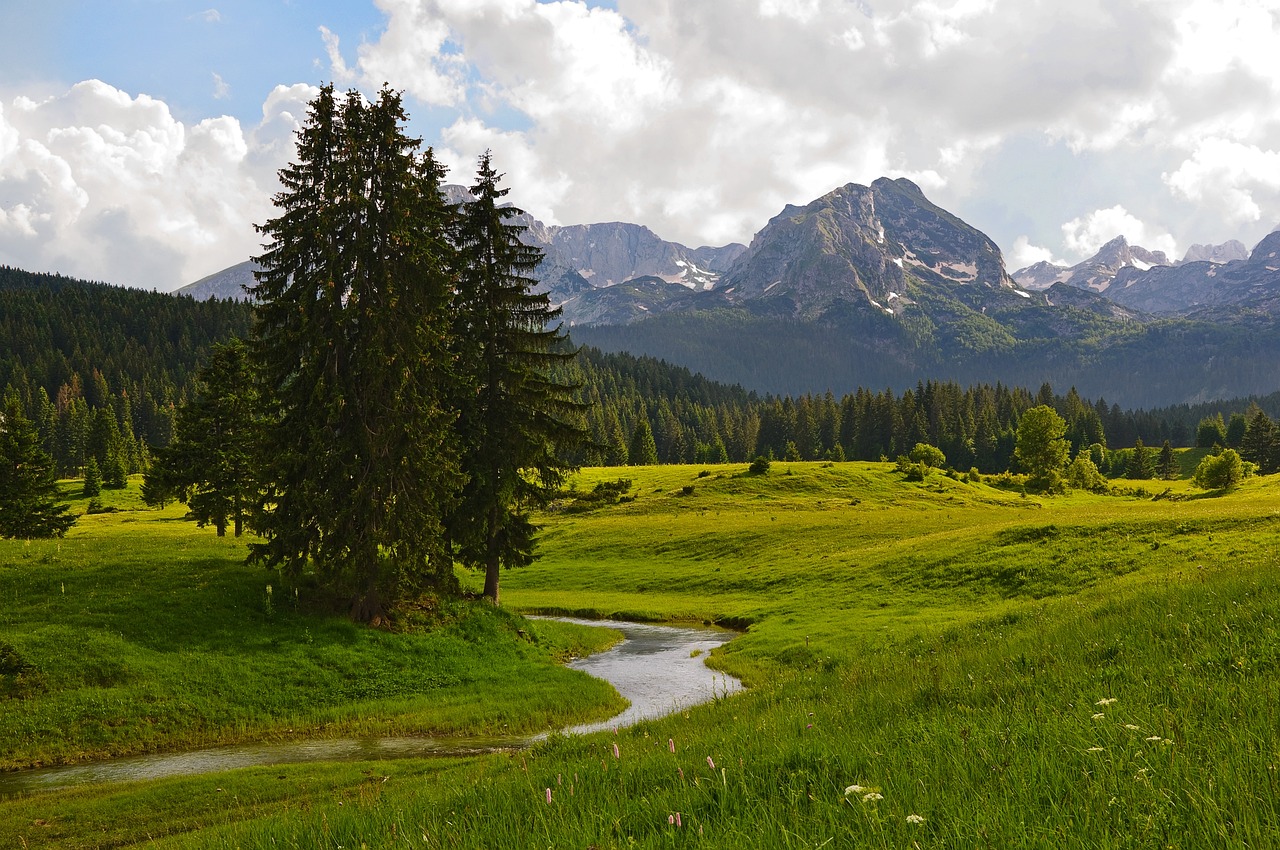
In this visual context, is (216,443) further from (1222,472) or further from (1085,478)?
(1085,478)

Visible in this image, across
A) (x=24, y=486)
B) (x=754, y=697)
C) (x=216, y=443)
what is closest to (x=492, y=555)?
(x=754, y=697)

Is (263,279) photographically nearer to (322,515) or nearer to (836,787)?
(322,515)

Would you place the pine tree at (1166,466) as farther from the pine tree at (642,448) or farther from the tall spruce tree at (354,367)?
the tall spruce tree at (354,367)

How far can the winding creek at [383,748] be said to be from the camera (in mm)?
17469

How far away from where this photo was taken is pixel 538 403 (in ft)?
113

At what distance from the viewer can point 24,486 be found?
55.8 meters

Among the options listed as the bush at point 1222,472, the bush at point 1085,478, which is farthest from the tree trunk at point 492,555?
the bush at point 1085,478

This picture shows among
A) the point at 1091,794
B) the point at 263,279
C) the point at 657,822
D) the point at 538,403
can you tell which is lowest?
the point at 657,822

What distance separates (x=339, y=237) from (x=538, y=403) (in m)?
11.5

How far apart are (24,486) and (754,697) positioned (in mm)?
66078

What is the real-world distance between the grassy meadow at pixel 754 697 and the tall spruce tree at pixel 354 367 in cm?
310

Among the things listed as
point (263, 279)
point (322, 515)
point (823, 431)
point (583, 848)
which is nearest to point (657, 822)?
point (583, 848)

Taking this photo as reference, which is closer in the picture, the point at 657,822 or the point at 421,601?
the point at 657,822

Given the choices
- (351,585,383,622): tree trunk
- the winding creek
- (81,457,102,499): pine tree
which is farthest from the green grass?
(81,457,102,499): pine tree
